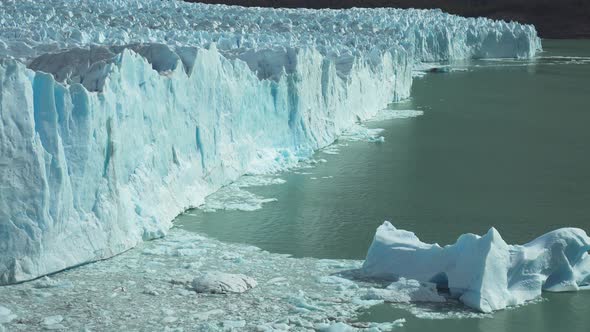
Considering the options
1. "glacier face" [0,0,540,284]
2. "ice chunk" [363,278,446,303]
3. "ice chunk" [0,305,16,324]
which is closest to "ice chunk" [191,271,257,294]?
"ice chunk" [363,278,446,303]

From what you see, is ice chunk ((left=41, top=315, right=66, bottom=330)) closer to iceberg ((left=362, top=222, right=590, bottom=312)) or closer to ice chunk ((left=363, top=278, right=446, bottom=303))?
ice chunk ((left=363, top=278, right=446, bottom=303))

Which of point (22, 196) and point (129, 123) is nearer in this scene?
point (22, 196)

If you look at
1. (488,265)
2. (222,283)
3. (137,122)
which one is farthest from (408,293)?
(137,122)

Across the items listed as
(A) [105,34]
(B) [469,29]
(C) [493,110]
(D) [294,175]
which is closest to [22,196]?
(D) [294,175]

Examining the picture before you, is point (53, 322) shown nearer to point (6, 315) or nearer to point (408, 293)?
point (6, 315)

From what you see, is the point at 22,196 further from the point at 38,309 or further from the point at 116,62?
the point at 116,62
